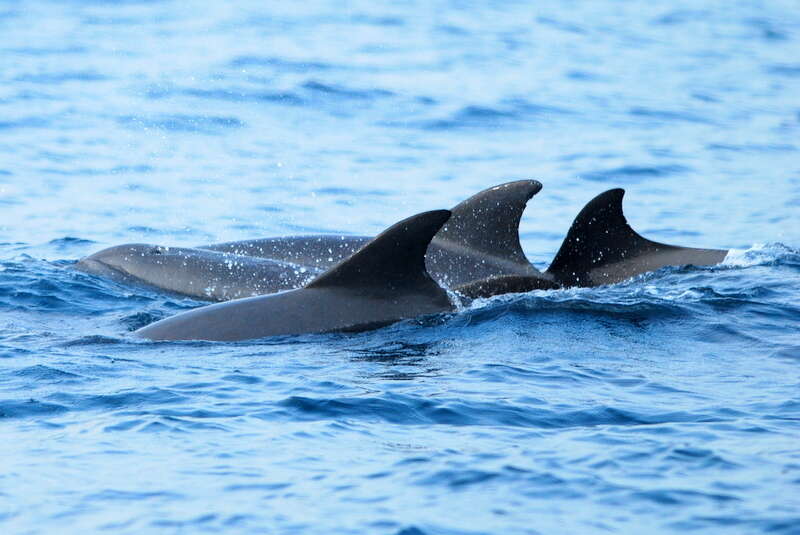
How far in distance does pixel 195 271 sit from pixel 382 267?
4.19 m

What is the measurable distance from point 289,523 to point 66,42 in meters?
26.6

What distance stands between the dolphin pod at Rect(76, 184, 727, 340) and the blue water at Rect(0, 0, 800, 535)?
0.98 feet

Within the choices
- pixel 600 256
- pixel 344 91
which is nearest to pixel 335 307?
pixel 600 256

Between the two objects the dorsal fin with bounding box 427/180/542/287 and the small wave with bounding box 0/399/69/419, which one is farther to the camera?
the dorsal fin with bounding box 427/180/542/287

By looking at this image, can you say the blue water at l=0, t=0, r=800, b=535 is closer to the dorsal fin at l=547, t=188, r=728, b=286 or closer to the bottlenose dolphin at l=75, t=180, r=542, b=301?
the dorsal fin at l=547, t=188, r=728, b=286

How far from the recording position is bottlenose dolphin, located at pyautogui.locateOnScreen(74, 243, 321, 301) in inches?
529

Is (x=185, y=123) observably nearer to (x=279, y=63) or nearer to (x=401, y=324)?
(x=279, y=63)

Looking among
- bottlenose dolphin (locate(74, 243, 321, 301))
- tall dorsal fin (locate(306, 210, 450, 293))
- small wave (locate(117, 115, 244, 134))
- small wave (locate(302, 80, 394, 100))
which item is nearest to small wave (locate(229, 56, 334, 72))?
small wave (locate(302, 80, 394, 100))

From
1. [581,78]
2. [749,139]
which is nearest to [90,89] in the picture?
[581,78]

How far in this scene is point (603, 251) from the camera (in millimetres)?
13156

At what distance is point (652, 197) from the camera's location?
67.7ft

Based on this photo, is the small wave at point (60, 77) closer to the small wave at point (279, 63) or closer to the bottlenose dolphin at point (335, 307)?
the small wave at point (279, 63)

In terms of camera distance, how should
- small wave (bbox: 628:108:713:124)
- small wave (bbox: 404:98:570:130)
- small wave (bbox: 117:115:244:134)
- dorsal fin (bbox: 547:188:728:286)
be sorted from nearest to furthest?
dorsal fin (bbox: 547:188:728:286), small wave (bbox: 117:115:244:134), small wave (bbox: 404:98:570:130), small wave (bbox: 628:108:713:124)

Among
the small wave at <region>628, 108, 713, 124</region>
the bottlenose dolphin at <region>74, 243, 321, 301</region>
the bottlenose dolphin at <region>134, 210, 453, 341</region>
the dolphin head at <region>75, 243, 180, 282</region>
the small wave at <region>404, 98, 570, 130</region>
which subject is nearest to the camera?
the bottlenose dolphin at <region>134, 210, 453, 341</region>
